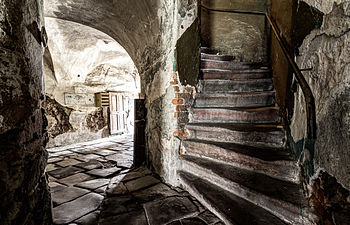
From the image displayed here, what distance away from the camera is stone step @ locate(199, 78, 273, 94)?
8.20ft

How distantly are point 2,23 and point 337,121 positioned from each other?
179 centimetres

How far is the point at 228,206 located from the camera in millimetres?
1353

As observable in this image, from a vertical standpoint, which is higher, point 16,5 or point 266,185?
point 16,5

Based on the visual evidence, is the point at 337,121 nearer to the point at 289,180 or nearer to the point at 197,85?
the point at 289,180

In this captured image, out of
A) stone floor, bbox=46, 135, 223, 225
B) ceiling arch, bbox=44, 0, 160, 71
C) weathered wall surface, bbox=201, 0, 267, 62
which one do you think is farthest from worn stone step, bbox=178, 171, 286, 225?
weathered wall surface, bbox=201, 0, 267, 62

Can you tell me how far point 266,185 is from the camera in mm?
1350

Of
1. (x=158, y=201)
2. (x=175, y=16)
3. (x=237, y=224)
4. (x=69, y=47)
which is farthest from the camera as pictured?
(x=69, y=47)

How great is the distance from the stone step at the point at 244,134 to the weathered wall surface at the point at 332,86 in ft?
1.80

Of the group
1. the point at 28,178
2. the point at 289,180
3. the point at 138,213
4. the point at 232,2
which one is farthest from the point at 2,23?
the point at 232,2

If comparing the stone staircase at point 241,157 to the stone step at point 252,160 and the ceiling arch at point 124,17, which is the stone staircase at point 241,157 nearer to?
the stone step at point 252,160

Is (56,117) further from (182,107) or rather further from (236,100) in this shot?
(236,100)

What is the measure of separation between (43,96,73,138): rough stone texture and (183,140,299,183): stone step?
5.98 m

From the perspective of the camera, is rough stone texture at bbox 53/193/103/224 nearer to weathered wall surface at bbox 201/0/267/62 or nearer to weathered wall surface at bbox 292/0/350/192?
weathered wall surface at bbox 292/0/350/192

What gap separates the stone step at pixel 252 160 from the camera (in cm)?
139
